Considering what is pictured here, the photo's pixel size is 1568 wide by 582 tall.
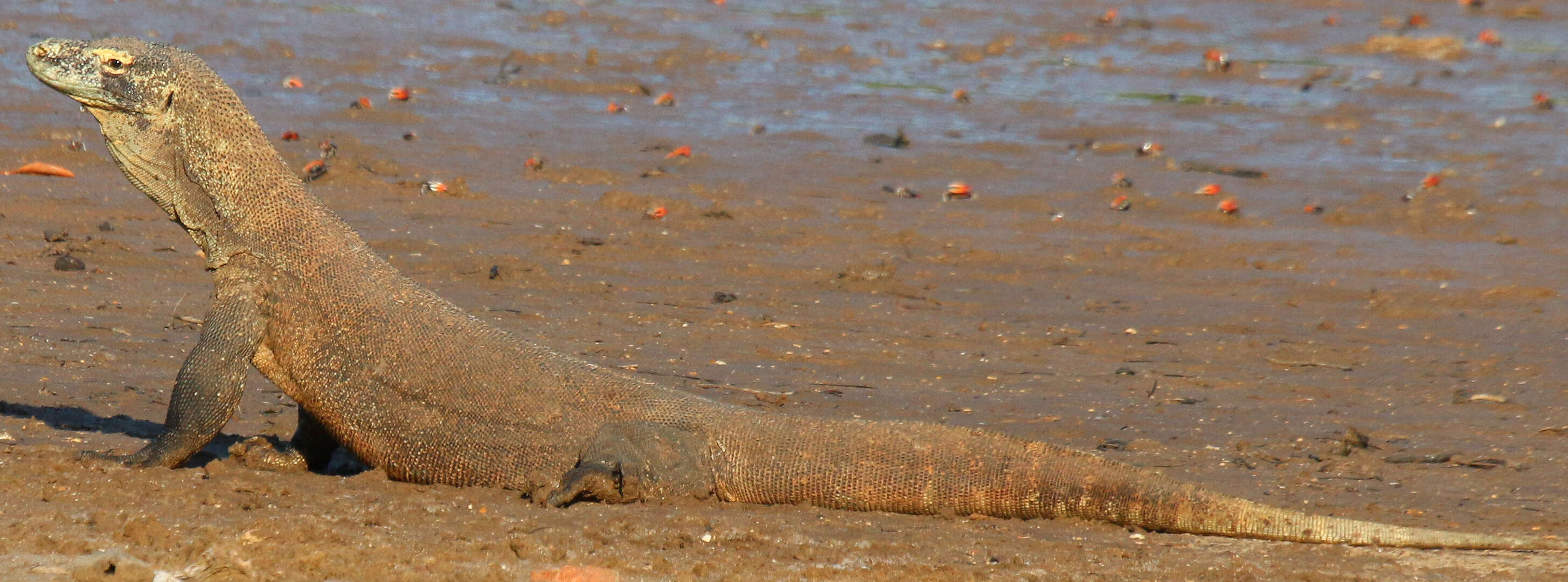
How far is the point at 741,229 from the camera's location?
10.0 m

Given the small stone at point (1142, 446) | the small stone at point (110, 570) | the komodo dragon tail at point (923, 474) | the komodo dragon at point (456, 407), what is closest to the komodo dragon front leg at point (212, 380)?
the komodo dragon at point (456, 407)

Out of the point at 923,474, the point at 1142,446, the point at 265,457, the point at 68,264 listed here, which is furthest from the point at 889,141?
the point at 265,457

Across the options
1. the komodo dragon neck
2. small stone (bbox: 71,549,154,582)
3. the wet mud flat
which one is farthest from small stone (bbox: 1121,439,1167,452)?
small stone (bbox: 71,549,154,582)

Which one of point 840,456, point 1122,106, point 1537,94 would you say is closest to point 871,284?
point 840,456

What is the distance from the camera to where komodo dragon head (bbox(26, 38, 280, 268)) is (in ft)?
17.0

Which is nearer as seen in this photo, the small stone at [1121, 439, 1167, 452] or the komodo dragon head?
the komodo dragon head

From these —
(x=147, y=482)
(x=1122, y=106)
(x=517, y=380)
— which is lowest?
(x=147, y=482)

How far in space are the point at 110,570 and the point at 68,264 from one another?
3919mm

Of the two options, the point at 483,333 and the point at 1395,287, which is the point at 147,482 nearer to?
the point at 483,333

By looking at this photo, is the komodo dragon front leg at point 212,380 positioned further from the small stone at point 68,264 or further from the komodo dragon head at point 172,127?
the small stone at point 68,264

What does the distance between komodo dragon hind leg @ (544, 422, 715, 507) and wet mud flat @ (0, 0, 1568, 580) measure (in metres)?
0.11

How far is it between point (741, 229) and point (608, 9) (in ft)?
31.3

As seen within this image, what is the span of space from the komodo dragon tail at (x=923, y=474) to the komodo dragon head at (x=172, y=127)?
5.62ft

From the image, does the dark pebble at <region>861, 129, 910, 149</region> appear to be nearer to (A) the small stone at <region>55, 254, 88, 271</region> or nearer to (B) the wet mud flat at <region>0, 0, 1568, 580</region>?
(B) the wet mud flat at <region>0, 0, 1568, 580</region>
